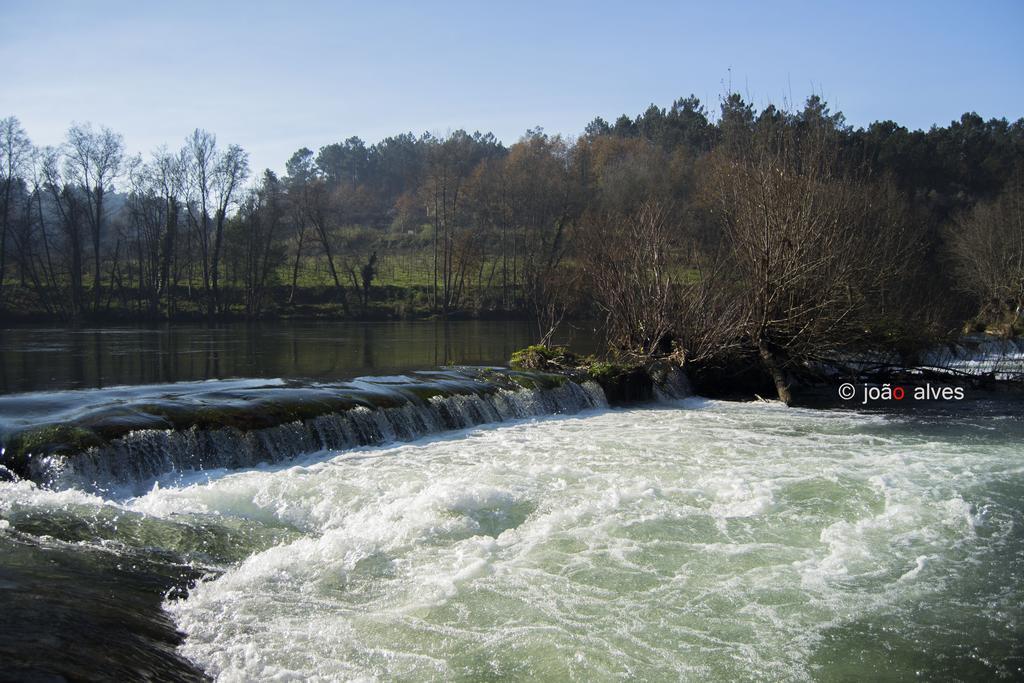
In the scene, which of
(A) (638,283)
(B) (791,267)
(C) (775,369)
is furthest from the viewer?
(A) (638,283)

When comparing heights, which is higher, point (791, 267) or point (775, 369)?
Result: point (791, 267)

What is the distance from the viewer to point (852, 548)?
815 cm

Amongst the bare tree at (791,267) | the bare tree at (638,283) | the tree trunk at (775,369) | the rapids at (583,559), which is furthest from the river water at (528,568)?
the bare tree at (638,283)

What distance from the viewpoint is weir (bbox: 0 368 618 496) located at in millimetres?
9867

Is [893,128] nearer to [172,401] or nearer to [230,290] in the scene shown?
[230,290]

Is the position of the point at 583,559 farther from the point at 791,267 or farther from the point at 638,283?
the point at 638,283

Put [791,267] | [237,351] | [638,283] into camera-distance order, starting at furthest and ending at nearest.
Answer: [237,351] < [638,283] < [791,267]

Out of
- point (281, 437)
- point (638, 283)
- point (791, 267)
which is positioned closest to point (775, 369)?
point (791, 267)

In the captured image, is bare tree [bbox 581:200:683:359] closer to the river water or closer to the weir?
the weir

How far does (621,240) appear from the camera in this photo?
21359 mm

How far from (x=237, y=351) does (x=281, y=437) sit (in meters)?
16.6

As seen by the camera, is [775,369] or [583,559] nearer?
[583,559]

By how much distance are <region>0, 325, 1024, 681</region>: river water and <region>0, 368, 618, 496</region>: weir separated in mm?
297

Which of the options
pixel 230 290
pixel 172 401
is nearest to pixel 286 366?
pixel 172 401
